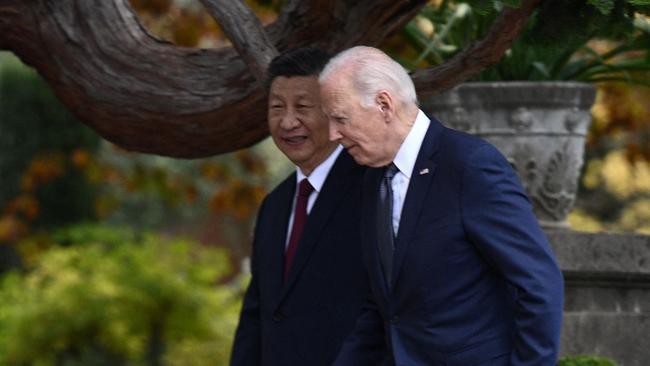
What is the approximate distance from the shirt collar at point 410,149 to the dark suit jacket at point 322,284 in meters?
0.53

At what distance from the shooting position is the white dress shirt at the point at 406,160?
11.5 ft

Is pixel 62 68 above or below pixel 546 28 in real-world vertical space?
above

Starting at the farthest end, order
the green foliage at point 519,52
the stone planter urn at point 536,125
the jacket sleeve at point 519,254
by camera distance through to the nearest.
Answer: the stone planter urn at point 536,125
the green foliage at point 519,52
the jacket sleeve at point 519,254

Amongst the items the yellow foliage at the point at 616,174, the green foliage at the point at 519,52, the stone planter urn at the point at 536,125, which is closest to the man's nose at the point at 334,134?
the green foliage at the point at 519,52

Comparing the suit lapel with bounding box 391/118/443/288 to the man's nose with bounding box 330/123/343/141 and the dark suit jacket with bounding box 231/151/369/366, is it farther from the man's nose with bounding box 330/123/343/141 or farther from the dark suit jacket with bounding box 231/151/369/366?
the dark suit jacket with bounding box 231/151/369/366

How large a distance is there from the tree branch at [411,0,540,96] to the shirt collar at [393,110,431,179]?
2.34 ft

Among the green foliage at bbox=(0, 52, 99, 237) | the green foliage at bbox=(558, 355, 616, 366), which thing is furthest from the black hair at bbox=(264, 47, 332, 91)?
the green foliage at bbox=(0, 52, 99, 237)

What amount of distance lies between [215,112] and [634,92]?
6843mm

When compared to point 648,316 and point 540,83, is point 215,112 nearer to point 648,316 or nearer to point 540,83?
point 540,83

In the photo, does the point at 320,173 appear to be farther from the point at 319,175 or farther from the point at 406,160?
the point at 406,160

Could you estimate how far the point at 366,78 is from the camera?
343 cm

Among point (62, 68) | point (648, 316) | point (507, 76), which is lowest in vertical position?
point (648, 316)

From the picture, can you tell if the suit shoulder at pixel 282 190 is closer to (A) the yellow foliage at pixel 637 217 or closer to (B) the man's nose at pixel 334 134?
(B) the man's nose at pixel 334 134

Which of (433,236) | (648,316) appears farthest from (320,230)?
(648,316)
